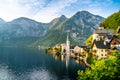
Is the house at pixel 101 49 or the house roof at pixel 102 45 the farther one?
the house roof at pixel 102 45

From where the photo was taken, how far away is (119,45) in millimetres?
136625

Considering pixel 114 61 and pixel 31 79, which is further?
pixel 31 79

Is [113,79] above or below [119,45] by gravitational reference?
below

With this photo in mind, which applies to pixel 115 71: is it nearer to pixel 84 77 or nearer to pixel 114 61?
pixel 114 61

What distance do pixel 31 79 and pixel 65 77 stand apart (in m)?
18.7

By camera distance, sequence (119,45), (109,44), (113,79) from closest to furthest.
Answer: (113,79) < (119,45) < (109,44)

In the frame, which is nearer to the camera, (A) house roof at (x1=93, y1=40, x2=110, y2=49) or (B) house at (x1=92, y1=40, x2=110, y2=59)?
(B) house at (x1=92, y1=40, x2=110, y2=59)

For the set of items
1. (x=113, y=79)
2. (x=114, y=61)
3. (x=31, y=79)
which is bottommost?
(x=31, y=79)

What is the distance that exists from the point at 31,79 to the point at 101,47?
54462mm

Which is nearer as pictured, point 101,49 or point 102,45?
point 101,49

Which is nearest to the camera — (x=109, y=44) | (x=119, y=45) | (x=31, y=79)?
A: (x=31, y=79)

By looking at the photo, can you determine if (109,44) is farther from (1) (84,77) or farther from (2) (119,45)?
(1) (84,77)

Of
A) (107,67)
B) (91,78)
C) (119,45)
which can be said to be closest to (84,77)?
(91,78)

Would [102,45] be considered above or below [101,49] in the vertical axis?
above
